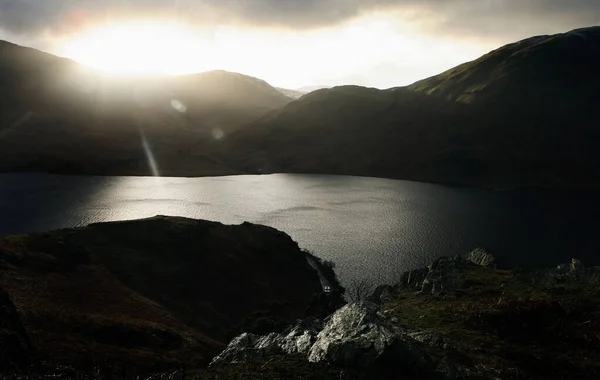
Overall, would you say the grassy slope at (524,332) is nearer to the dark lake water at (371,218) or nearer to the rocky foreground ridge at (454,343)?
the rocky foreground ridge at (454,343)

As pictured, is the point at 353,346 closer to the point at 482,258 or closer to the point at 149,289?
the point at 149,289

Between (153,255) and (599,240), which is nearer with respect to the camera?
(153,255)

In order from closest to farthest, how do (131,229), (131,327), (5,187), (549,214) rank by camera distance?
1. (131,327)
2. (131,229)
3. (549,214)
4. (5,187)

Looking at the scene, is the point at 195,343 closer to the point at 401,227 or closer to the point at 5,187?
the point at 401,227

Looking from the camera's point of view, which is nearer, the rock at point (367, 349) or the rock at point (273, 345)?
the rock at point (367, 349)

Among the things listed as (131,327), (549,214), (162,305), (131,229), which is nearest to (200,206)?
(131,229)

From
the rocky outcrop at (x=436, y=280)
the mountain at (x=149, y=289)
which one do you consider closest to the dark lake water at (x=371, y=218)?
the rocky outcrop at (x=436, y=280)

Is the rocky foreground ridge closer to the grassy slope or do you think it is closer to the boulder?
the grassy slope
